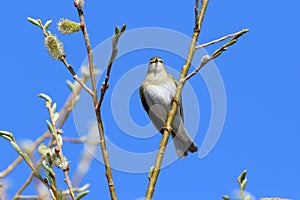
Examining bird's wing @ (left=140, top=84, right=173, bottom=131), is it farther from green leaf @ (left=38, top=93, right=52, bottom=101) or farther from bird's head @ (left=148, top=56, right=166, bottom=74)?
green leaf @ (left=38, top=93, right=52, bottom=101)

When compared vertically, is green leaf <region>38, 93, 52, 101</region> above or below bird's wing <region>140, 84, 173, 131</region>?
below

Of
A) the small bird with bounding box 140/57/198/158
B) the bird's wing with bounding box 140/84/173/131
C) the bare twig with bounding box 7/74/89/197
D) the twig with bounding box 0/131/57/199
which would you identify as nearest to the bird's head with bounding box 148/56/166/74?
the small bird with bounding box 140/57/198/158

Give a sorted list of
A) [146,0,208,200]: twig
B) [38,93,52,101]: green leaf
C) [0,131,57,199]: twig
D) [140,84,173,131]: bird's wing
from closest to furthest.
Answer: [0,131,57,199]: twig < [146,0,208,200]: twig < [38,93,52,101]: green leaf < [140,84,173,131]: bird's wing

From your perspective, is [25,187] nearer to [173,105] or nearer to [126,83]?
[173,105]

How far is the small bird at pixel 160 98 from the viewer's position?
591cm

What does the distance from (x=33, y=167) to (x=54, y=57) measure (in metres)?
0.53

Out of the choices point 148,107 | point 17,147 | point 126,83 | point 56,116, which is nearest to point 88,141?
point 56,116

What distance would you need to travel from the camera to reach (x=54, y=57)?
2408mm

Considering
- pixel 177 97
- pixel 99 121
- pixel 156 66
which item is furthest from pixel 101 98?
pixel 156 66

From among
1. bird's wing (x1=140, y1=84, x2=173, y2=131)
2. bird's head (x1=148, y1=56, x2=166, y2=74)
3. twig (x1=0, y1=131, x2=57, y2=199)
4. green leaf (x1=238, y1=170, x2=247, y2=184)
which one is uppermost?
bird's head (x1=148, y1=56, x2=166, y2=74)

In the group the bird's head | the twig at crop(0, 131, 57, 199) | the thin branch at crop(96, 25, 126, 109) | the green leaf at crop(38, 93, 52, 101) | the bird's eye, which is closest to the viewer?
the twig at crop(0, 131, 57, 199)

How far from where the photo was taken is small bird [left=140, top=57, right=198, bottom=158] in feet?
19.4

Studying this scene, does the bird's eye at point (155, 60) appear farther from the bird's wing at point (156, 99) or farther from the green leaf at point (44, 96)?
the green leaf at point (44, 96)

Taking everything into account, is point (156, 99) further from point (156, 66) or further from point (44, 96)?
point (44, 96)
